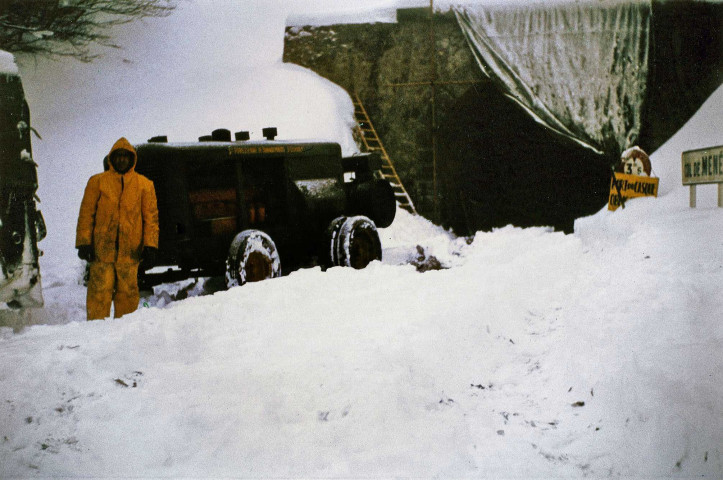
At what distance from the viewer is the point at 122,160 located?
197 inches

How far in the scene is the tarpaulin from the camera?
9266 millimetres

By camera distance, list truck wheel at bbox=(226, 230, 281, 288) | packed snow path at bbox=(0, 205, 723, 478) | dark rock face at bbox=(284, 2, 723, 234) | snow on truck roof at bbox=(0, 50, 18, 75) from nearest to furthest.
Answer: packed snow path at bbox=(0, 205, 723, 478), snow on truck roof at bbox=(0, 50, 18, 75), truck wheel at bbox=(226, 230, 281, 288), dark rock face at bbox=(284, 2, 723, 234)

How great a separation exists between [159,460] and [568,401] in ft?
7.18

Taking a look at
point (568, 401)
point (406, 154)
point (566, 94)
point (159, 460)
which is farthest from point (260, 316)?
point (406, 154)

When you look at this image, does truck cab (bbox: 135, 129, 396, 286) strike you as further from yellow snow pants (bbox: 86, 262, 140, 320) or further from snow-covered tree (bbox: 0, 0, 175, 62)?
snow-covered tree (bbox: 0, 0, 175, 62)

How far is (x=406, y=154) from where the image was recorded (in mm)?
12422

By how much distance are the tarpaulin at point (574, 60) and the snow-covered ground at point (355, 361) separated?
403 centimetres

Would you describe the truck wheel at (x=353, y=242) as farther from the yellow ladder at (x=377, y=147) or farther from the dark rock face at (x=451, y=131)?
the dark rock face at (x=451, y=131)

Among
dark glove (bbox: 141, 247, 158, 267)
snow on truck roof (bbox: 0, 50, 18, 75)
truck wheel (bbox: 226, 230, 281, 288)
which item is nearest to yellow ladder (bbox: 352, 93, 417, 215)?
truck wheel (bbox: 226, 230, 281, 288)

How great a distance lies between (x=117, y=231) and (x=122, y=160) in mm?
607

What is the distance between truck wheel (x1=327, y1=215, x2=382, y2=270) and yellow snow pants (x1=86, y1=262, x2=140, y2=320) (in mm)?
2383

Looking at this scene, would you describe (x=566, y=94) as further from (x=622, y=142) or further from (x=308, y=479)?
(x=308, y=479)

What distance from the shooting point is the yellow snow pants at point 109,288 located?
4961 millimetres

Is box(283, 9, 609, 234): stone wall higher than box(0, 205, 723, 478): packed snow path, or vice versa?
box(283, 9, 609, 234): stone wall
